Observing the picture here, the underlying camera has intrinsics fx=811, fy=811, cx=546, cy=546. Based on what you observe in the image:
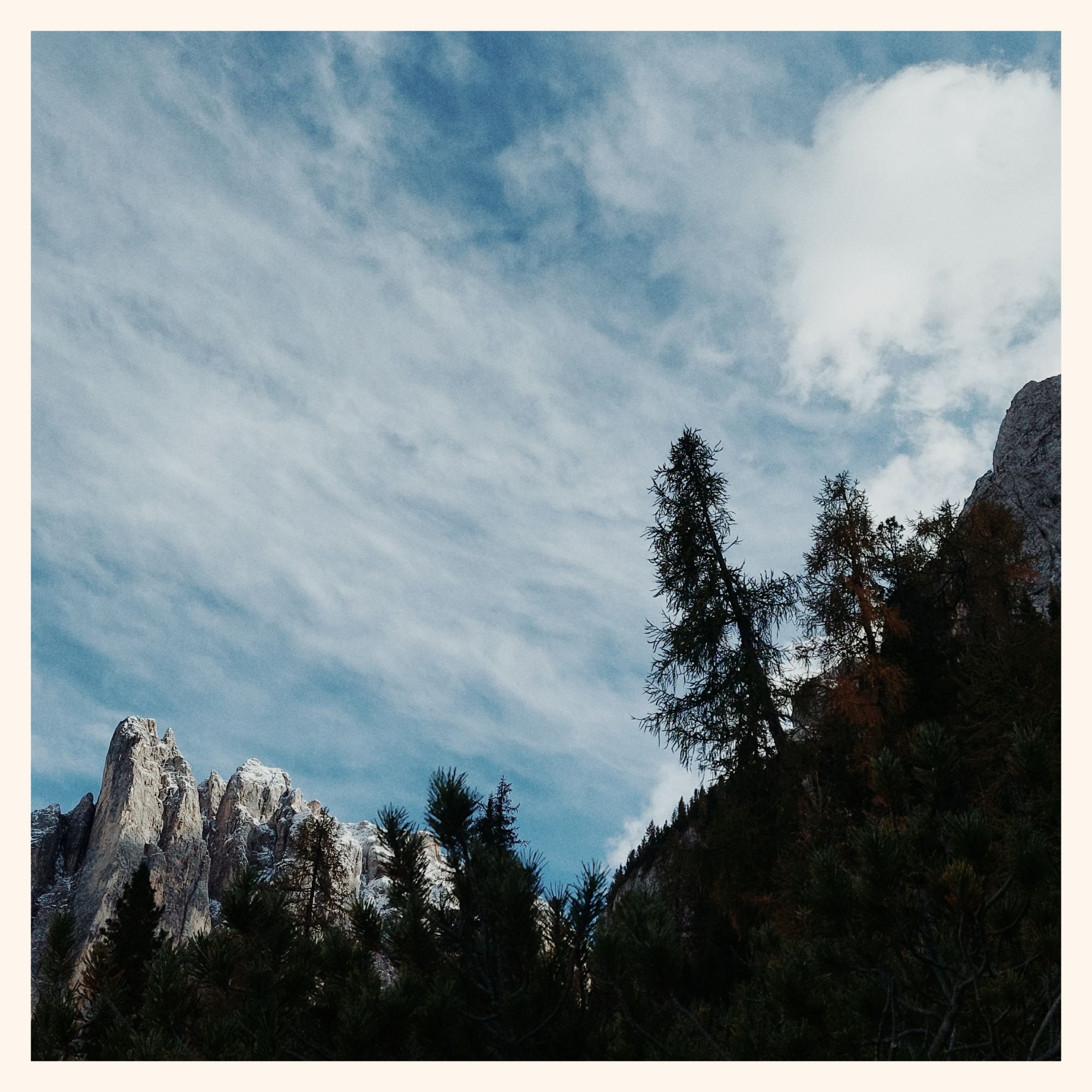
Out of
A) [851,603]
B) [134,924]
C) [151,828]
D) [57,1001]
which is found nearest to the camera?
[57,1001]

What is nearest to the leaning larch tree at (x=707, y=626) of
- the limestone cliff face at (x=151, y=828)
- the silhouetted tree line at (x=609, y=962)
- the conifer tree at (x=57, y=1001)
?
the silhouetted tree line at (x=609, y=962)

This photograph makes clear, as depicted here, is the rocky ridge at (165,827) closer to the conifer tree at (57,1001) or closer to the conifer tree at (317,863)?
the conifer tree at (317,863)

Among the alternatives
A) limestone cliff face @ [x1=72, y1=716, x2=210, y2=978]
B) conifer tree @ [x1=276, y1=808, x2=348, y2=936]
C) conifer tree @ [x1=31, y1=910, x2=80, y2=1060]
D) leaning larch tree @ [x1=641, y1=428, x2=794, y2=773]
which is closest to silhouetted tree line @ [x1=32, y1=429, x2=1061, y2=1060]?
conifer tree @ [x1=31, y1=910, x2=80, y2=1060]

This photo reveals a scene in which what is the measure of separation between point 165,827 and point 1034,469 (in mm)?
60686

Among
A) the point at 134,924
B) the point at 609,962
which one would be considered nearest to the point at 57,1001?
the point at 609,962

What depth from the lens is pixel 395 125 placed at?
21.1ft

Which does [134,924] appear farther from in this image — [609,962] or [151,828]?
[151,828]

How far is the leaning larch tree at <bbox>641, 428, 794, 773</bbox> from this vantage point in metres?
11.8

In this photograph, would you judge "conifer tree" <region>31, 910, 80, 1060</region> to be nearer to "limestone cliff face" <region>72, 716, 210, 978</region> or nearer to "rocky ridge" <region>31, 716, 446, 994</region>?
"rocky ridge" <region>31, 716, 446, 994</region>

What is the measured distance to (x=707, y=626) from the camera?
12195 mm

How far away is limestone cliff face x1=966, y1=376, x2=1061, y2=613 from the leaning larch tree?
43.5ft

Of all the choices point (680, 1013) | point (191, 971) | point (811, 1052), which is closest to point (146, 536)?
point (191, 971)
